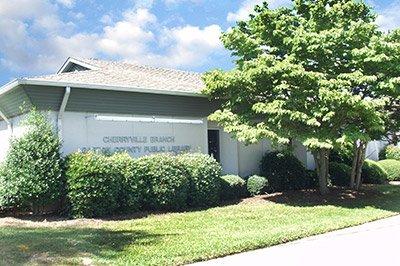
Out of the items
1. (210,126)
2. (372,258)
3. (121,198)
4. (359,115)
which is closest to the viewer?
(372,258)

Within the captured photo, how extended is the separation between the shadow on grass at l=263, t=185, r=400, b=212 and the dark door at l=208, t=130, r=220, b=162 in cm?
274

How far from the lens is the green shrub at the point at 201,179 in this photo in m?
14.9

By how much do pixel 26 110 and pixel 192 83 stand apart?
6.90 meters

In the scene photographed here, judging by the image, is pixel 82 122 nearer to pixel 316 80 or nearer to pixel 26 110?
pixel 26 110

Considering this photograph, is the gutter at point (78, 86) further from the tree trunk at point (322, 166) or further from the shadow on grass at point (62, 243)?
the tree trunk at point (322, 166)

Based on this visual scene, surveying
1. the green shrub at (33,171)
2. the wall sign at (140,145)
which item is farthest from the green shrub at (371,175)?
the green shrub at (33,171)

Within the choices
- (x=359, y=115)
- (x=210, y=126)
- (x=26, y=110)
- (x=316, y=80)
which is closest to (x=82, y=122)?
(x=26, y=110)

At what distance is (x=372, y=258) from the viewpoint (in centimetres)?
809

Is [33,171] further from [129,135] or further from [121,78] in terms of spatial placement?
[121,78]

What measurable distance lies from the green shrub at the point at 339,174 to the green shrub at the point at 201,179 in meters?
7.73

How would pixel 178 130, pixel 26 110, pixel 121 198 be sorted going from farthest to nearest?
pixel 178 130, pixel 26 110, pixel 121 198

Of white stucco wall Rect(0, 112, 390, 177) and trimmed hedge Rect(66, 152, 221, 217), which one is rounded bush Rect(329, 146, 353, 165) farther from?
trimmed hedge Rect(66, 152, 221, 217)

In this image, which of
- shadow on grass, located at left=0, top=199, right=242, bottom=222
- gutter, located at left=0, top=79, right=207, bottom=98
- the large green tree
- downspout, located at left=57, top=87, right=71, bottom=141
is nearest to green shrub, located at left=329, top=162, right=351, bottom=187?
the large green tree

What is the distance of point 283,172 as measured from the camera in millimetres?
18875
